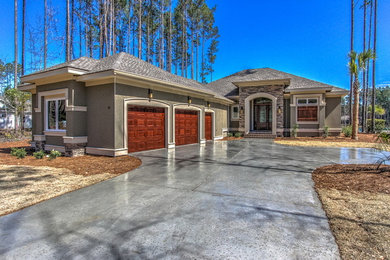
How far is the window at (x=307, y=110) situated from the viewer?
1675 cm

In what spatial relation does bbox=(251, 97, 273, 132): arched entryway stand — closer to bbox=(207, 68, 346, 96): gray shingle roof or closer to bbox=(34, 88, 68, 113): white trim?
bbox=(207, 68, 346, 96): gray shingle roof

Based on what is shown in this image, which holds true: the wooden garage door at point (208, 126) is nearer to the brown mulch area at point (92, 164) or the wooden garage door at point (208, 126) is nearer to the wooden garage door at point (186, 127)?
the wooden garage door at point (186, 127)

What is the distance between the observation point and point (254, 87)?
17.2 m

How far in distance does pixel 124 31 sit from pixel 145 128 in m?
21.8

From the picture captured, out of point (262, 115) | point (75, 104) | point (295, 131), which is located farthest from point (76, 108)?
point (262, 115)

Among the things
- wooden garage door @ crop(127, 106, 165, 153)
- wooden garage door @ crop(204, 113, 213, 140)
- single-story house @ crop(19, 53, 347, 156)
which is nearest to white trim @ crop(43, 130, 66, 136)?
single-story house @ crop(19, 53, 347, 156)

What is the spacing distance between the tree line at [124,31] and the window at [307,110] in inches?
629

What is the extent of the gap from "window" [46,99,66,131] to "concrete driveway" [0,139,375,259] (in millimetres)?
6099

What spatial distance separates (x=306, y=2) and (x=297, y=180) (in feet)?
52.1

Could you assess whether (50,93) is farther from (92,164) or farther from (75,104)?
(92,164)

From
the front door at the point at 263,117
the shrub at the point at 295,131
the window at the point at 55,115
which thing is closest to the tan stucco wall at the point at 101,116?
the window at the point at 55,115

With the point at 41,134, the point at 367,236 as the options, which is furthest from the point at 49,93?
the point at 367,236

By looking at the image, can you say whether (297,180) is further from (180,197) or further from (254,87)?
(254,87)

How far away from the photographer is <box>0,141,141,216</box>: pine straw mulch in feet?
13.6
